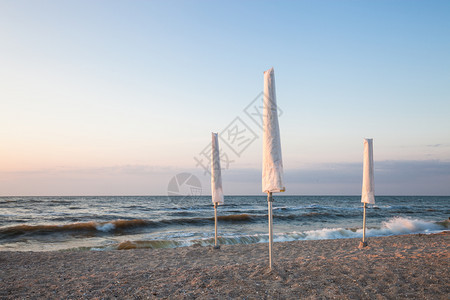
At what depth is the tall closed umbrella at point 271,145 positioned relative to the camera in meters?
4.58

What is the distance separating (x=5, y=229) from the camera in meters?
16.0

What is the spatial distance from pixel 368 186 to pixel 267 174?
16.8ft

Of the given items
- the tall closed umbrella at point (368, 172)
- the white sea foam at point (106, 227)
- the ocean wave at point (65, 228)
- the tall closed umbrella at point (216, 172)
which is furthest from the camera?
the white sea foam at point (106, 227)

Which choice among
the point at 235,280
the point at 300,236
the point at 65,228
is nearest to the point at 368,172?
the point at 235,280

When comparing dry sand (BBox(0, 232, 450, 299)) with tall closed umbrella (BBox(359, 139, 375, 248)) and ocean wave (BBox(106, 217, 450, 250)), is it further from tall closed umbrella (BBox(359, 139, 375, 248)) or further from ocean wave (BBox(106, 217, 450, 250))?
ocean wave (BBox(106, 217, 450, 250))

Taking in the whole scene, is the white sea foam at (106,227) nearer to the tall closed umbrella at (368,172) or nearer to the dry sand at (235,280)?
the dry sand at (235,280)

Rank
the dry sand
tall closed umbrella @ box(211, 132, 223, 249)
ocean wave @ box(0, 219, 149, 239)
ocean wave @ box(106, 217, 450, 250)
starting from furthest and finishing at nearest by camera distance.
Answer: ocean wave @ box(0, 219, 149, 239)
ocean wave @ box(106, 217, 450, 250)
tall closed umbrella @ box(211, 132, 223, 249)
the dry sand

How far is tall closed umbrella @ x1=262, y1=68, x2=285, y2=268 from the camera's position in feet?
15.0

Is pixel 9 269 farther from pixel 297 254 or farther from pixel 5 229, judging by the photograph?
pixel 5 229

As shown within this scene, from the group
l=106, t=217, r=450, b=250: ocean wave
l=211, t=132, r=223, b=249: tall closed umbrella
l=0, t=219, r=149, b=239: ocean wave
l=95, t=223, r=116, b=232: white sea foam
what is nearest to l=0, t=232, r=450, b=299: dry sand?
l=211, t=132, r=223, b=249: tall closed umbrella

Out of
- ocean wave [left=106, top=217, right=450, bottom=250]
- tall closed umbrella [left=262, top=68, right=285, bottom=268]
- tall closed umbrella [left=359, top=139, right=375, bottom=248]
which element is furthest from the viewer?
ocean wave [left=106, top=217, right=450, bottom=250]

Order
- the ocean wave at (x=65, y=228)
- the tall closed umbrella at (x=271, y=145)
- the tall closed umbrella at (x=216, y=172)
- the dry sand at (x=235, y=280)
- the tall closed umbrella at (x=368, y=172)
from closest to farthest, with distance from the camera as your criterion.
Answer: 1. the dry sand at (x=235, y=280)
2. the tall closed umbrella at (x=271, y=145)
3. the tall closed umbrella at (x=216, y=172)
4. the tall closed umbrella at (x=368, y=172)
5. the ocean wave at (x=65, y=228)

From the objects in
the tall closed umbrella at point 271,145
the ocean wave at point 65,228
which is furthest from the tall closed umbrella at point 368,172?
the ocean wave at point 65,228

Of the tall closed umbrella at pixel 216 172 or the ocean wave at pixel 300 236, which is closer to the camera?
the tall closed umbrella at pixel 216 172
